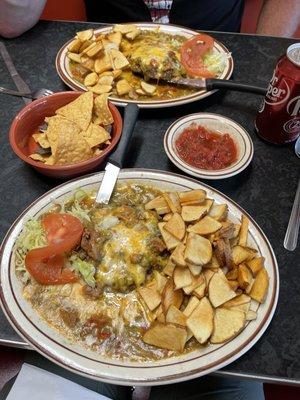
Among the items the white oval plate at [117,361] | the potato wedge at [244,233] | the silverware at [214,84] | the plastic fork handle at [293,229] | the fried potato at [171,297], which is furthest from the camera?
the silverware at [214,84]

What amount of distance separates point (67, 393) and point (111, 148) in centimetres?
72

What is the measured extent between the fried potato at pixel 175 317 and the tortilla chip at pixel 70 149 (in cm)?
58

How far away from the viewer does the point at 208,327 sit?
92 cm

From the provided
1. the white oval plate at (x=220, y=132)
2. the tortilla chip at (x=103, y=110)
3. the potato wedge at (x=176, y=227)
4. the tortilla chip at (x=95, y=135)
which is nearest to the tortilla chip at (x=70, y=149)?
the tortilla chip at (x=95, y=135)

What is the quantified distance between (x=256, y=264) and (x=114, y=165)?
0.51 metres

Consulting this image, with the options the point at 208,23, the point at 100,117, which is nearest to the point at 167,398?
the point at 100,117

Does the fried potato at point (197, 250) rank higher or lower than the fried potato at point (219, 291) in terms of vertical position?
higher

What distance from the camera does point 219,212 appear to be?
1130 millimetres

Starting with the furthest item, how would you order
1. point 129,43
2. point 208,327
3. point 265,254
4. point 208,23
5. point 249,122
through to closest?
point 208,23 < point 129,43 < point 249,122 < point 265,254 < point 208,327

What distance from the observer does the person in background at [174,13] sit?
186 centimetres

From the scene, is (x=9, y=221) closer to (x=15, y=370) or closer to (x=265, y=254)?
(x=15, y=370)

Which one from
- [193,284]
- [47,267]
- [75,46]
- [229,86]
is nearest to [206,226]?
[193,284]

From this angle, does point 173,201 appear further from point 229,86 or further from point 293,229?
point 229,86

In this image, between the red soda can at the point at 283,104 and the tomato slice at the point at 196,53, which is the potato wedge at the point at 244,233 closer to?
the red soda can at the point at 283,104
